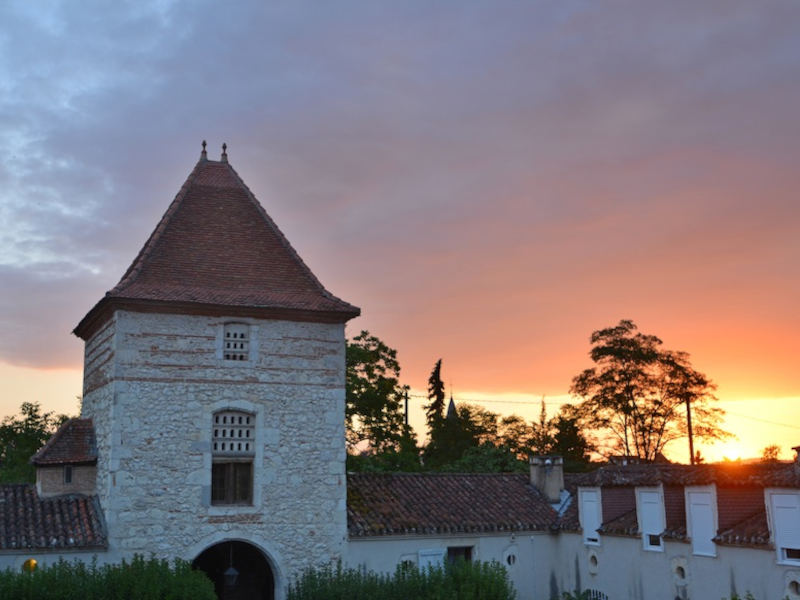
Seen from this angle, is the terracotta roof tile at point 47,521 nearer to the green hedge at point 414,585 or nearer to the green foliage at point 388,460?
the green hedge at point 414,585

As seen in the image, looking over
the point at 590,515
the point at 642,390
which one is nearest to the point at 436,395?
the point at 642,390

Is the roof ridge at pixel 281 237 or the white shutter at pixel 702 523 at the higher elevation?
the roof ridge at pixel 281 237

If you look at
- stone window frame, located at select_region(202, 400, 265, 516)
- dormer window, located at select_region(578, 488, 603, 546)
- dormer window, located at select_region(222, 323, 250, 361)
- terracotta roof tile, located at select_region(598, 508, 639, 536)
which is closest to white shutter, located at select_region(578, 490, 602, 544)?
dormer window, located at select_region(578, 488, 603, 546)

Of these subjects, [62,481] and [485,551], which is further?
[485,551]

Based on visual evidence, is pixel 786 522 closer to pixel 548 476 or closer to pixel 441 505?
pixel 441 505

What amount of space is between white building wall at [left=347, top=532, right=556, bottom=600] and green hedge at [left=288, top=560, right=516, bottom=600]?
202 centimetres

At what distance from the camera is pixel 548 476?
24.0m

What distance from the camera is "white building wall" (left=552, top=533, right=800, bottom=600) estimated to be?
15633 millimetres

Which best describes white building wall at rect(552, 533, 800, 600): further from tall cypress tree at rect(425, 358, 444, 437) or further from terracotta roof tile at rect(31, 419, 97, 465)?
tall cypress tree at rect(425, 358, 444, 437)

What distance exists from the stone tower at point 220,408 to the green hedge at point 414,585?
1.85 m

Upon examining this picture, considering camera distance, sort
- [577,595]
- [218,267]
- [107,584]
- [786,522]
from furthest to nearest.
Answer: [218,267], [577,595], [786,522], [107,584]

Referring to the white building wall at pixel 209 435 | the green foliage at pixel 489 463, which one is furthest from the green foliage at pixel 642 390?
the white building wall at pixel 209 435

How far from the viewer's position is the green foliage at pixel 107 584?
14.3 m

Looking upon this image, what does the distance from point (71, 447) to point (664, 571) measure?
13.5 meters
